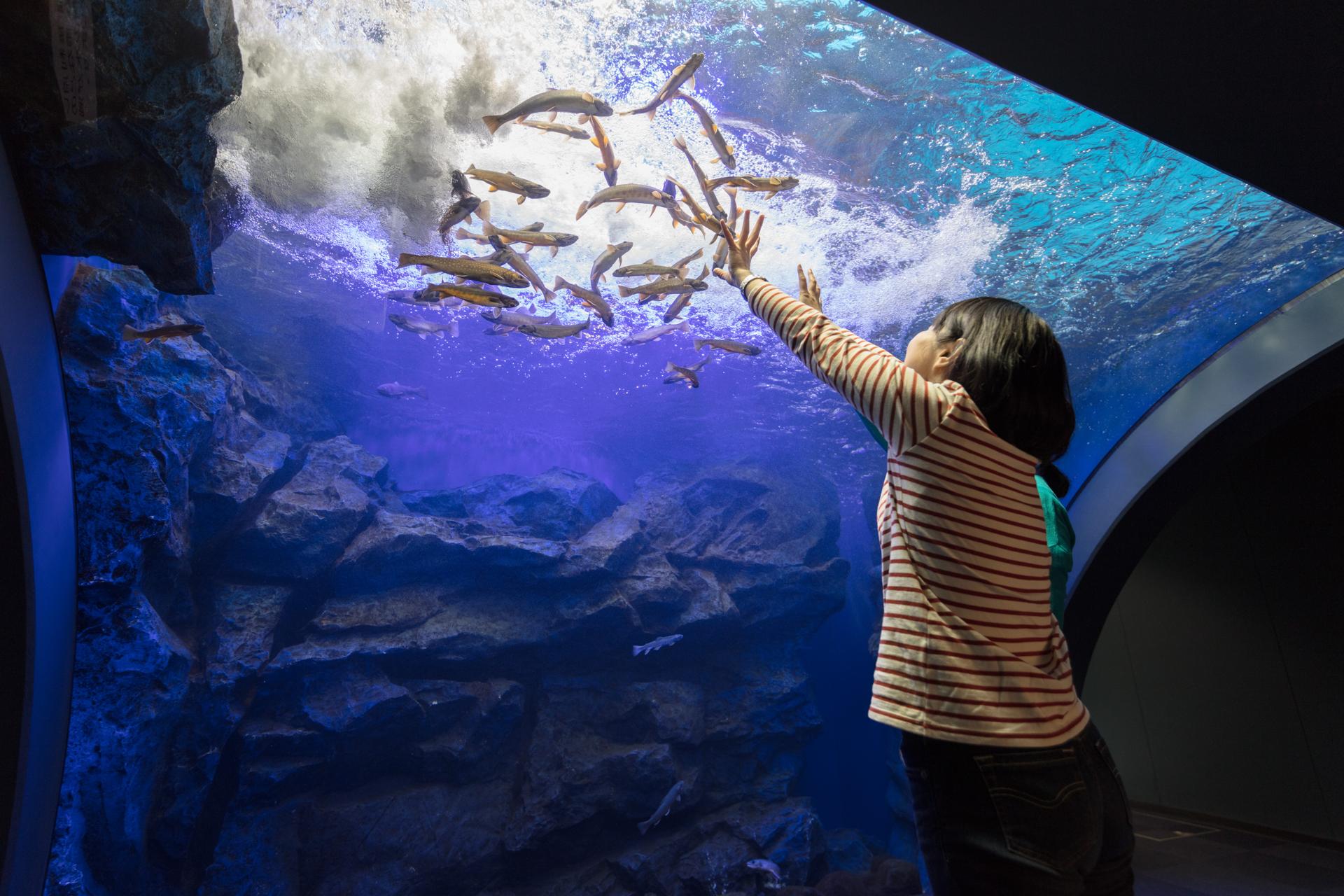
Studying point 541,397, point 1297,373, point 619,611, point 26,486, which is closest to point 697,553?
point 619,611

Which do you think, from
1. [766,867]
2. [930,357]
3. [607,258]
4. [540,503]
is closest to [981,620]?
[930,357]

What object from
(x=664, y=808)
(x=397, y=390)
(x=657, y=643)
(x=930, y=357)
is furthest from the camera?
(x=397, y=390)

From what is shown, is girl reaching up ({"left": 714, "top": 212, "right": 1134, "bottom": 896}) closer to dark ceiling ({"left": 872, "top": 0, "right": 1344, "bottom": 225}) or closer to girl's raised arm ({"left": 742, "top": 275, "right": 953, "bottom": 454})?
girl's raised arm ({"left": 742, "top": 275, "right": 953, "bottom": 454})

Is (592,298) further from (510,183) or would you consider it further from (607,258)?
(510,183)

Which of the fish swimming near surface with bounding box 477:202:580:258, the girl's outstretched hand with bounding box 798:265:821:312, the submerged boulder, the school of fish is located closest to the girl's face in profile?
the girl's outstretched hand with bounding box 798:265:821:312

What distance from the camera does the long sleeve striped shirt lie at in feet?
4.12

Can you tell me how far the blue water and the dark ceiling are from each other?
2447mm

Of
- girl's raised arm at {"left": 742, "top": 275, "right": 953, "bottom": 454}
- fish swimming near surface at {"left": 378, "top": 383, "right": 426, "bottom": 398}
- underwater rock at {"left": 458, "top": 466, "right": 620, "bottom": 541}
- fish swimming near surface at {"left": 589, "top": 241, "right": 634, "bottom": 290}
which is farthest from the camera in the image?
underwater rock at {"left": 458, "top": 466, "right": 620, "bottom": 541}

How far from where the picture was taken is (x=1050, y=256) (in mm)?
6914

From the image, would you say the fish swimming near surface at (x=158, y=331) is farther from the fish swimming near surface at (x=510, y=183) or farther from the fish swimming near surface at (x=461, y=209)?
the fish swimming near surface at (x=510, y=183)

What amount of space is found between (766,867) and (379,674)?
6189 mm

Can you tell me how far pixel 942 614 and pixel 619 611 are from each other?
31.9ft

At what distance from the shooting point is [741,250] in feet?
5.71

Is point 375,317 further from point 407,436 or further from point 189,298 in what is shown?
point 407,436
